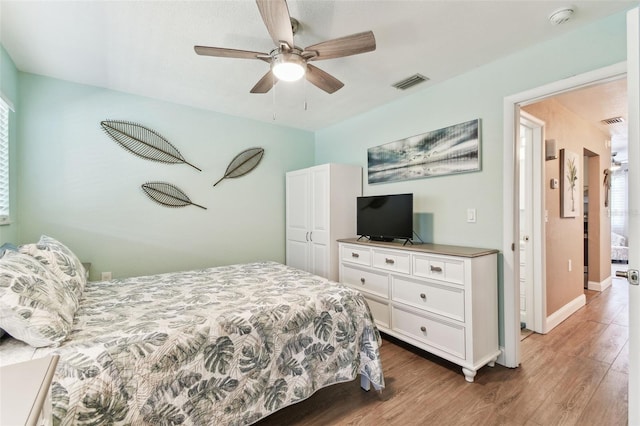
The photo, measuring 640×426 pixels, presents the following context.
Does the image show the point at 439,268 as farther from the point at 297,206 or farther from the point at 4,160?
the point at 4,160

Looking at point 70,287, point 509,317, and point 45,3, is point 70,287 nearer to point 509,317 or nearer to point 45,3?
point 45,3

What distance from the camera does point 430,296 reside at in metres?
2.32

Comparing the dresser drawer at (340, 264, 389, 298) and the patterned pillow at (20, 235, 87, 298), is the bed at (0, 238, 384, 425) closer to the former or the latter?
the patterned pillow at (20, 235, 87, 298)

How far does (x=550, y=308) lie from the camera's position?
304cm

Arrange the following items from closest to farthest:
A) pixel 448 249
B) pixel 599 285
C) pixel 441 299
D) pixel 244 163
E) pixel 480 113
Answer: pixel 441 299
pixel 448 249
pixel 480 113
pixel 244 163
pixel 599 285

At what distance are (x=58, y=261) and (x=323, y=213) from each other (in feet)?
7.80

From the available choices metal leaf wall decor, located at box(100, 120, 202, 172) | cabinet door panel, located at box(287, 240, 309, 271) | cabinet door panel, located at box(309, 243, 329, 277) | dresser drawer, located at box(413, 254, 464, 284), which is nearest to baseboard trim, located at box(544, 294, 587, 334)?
dresser drawer, located at box(413, 254, 464, 284)

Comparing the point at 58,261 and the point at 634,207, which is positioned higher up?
the point at 634,207

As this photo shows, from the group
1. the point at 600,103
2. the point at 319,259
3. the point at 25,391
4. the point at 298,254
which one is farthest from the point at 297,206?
the point at 600,103

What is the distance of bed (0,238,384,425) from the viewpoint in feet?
3.86

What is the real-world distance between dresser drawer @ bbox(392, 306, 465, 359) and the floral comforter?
67 cm

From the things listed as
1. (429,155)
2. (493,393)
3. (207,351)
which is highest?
(429,155)

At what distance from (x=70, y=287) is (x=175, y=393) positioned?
37.8 inches

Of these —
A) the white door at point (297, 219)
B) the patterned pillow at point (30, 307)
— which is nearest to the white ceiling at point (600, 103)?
the white door at point (297, 219)
